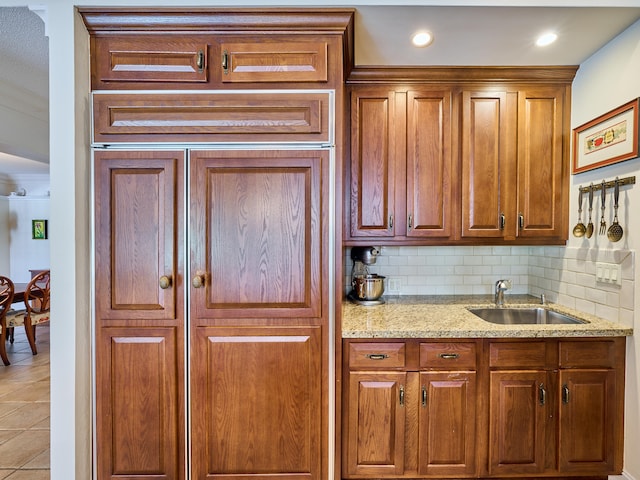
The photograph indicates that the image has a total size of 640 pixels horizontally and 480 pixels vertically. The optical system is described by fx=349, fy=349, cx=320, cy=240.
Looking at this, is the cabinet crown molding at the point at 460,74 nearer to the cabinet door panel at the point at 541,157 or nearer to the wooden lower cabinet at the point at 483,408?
the cabinet door panel at the point at 541,157

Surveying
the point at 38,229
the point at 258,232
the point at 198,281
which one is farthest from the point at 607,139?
the point at 38,229

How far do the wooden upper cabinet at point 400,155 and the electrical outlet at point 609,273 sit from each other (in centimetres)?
85

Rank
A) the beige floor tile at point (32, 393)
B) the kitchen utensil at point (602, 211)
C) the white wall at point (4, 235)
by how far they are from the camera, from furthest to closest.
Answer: the white wall at point (4, 235), the beige floor tile at point (32, 393), the kitchen utensil at point (602, 211)

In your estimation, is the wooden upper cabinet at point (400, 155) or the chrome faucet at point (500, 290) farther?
the chrome faucet at point (500, 290)

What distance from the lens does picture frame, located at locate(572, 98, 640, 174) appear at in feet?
5.71

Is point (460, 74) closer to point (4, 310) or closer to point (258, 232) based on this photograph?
point (258, 232)

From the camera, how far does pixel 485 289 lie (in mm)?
2586

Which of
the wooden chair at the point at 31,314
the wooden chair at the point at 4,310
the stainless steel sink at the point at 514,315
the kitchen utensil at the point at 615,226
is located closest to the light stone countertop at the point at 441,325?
the stainless steel sink at the point at 514,315

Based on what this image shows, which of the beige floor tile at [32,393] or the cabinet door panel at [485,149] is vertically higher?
the cabinet door panel at [485,149]

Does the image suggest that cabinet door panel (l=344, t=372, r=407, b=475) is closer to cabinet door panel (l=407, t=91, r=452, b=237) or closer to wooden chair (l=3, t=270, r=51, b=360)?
cabinet door panel (l=407, t=91, r=452, b=237)

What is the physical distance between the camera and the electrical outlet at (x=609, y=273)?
6.03ft

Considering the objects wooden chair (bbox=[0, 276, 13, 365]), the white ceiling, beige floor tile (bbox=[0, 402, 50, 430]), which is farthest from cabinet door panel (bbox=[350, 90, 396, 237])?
wooden chair (bbox=[0, 276, 13, 365])

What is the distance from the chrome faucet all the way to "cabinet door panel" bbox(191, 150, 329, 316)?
4.45 feet

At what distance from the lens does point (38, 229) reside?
6688mm
